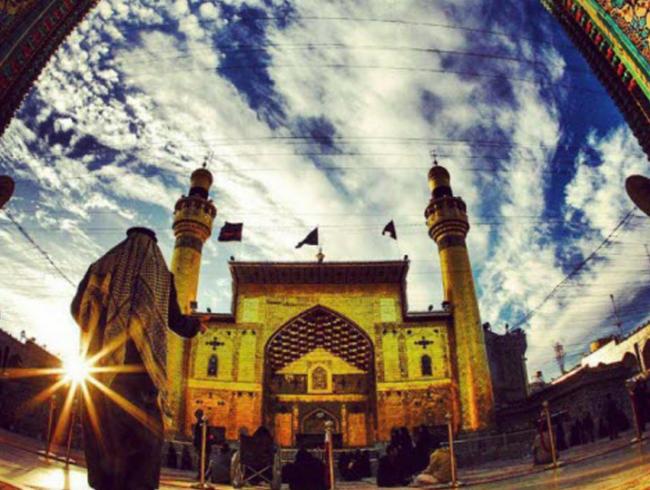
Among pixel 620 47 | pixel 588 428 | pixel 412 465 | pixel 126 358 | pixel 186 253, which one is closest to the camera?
pixel 126 358

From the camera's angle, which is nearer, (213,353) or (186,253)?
(213,353)

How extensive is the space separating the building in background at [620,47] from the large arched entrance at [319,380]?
1801 centimetres

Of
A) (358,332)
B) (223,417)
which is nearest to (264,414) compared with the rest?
(223,417)

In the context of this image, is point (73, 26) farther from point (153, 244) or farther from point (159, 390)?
point (159, 390)

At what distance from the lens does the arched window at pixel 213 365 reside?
19.8 metres

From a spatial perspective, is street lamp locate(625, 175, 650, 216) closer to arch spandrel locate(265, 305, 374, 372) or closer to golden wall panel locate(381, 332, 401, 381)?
golden wall panel locate(381, 332, 401, 381)

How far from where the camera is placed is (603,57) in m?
4.42

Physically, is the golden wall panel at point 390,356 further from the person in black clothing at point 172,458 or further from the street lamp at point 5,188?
the street lamp at point 5,188

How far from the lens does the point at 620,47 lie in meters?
4.02

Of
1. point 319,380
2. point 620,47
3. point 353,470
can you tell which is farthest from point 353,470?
point 319,380

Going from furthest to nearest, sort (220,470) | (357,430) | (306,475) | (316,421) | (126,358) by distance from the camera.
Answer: (316,421), (357,430), (220,470), (306,475), (126,358)

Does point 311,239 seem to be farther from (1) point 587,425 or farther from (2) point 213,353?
(1) point 587,425

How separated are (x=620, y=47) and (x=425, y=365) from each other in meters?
18.1

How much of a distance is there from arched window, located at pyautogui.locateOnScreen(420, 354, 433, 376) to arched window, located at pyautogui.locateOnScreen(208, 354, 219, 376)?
29.7 feet
